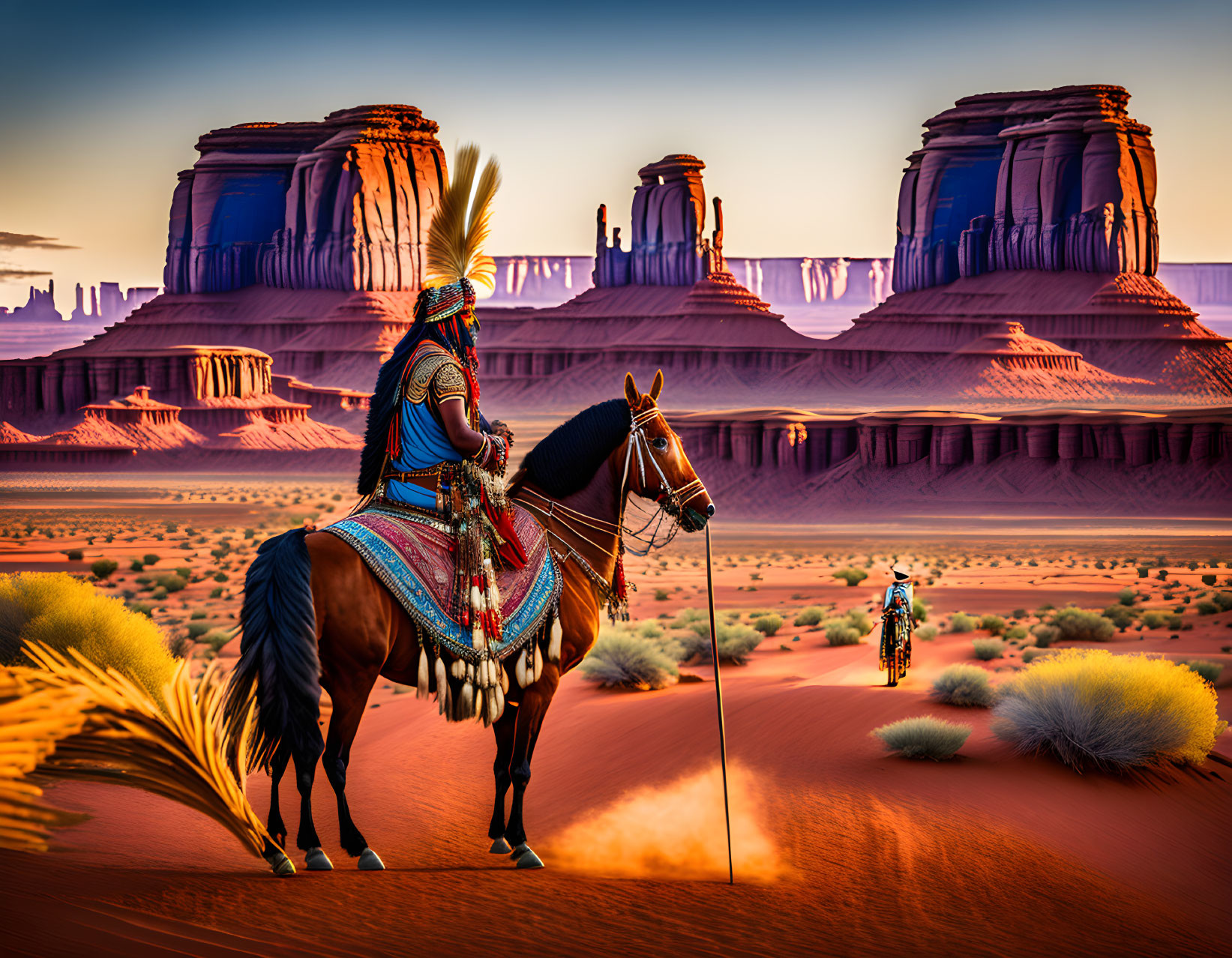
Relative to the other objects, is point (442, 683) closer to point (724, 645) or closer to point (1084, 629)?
point (724, 645)

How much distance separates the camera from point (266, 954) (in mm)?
5031

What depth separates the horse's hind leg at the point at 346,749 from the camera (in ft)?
21.2

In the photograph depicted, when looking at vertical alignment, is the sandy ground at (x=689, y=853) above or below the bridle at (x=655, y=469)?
below

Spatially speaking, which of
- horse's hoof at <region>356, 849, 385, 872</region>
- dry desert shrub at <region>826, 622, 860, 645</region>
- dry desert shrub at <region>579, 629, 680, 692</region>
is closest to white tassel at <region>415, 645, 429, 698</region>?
horse's hoof at <region>356, 849, 385, 872</region>

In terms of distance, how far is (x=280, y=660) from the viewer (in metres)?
6.21

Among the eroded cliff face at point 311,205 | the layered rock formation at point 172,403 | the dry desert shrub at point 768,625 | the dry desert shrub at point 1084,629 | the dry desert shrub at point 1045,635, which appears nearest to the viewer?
the dry desert shrub at point 1045,635

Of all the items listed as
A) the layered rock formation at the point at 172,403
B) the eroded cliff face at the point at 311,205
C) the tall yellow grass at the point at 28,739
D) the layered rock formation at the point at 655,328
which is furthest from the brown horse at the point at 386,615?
the eroded cliff face at the point at 311,205

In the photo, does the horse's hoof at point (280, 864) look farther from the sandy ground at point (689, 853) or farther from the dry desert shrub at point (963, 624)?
the dry desert shrub at point (963, 624)

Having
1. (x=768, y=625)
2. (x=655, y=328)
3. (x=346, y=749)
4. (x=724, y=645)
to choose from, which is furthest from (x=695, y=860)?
(x=655, y=328)

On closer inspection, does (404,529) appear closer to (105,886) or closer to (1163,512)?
(105,886)

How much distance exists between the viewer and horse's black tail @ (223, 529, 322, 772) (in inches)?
244

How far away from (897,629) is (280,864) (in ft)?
32.7

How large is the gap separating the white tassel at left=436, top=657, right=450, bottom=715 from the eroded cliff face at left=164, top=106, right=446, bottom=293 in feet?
366

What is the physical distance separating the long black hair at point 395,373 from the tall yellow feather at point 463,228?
278mm
